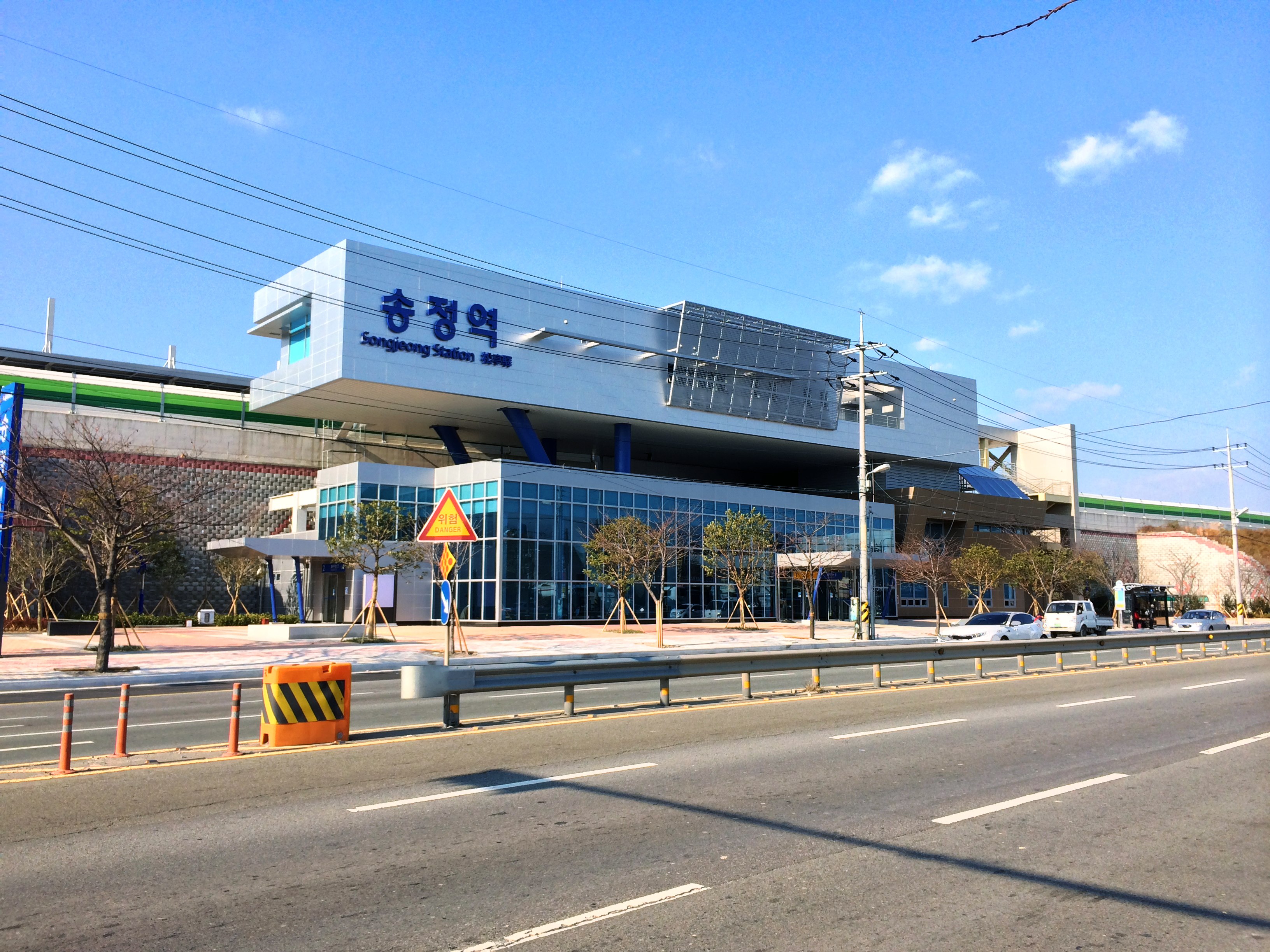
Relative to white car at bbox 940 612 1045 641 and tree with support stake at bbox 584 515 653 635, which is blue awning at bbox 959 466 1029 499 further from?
tree with support stake at bbox 584 515 653 635

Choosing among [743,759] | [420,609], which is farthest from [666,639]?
[743,759]

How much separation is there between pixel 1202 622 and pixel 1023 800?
50.6 m

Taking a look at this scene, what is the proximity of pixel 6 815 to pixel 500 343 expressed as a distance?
1610 inches

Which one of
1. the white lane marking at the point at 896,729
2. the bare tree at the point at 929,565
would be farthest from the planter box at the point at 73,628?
the bare tree at the point at 929,565

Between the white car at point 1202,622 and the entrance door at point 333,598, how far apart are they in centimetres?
4387

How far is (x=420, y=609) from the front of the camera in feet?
158

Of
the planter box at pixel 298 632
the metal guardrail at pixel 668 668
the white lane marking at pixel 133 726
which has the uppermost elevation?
the metal guardrail at pixel 668 668

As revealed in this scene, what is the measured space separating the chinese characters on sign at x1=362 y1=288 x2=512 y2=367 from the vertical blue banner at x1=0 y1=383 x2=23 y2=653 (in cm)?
1853

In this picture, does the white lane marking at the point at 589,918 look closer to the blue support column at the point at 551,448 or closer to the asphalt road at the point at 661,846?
the asphalt road at the point at 661,846

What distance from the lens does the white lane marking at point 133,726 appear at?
13.3m

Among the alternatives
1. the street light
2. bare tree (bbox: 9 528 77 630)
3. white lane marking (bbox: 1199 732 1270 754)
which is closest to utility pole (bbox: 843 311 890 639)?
the street light

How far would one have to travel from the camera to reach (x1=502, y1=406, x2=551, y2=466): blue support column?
49469 mm

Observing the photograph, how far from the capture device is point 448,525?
1741 centimetres

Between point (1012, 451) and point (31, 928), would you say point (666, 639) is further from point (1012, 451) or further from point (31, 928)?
point (1012, 451)
